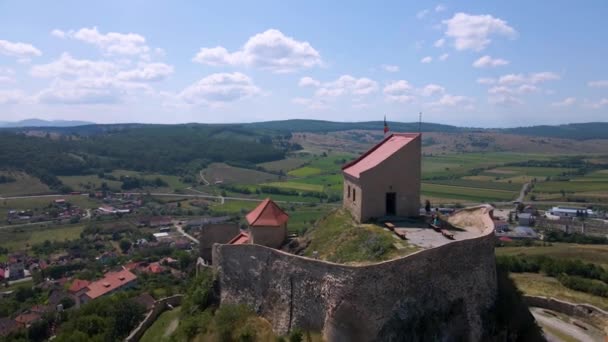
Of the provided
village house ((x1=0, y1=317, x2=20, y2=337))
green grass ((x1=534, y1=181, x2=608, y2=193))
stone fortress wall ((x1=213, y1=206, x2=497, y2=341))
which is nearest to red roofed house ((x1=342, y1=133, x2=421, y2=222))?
stone fortress wall ((x1=213, y1=206, x2=497, y2=341))

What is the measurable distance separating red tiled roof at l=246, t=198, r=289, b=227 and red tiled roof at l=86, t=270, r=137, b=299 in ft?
133

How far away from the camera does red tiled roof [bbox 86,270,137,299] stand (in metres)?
63.2

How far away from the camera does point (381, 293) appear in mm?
22578

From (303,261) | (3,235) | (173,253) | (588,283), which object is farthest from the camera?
(3,235)

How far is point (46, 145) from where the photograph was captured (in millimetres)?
195875

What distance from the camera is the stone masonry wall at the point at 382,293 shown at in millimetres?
22625

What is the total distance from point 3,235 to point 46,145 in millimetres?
104751

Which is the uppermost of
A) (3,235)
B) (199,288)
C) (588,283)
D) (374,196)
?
(374,196)

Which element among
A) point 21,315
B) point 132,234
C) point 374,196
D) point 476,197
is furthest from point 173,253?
Result: point 476,197

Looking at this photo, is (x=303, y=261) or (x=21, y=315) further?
(x=21, y=315)

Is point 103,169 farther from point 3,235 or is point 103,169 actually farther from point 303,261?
point 303,261

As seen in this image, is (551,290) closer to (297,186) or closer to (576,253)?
(576,253)

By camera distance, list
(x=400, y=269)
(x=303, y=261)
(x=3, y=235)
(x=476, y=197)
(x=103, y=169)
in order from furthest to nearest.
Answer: (x=103, y=169), (x=476, y=197), (x=3, y=235), (x=303, y=261), (x=400, y=269)

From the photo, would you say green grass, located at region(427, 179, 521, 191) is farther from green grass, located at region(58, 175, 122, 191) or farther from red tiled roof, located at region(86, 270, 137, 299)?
red tiled roof, located at region(86, 270, 137, 299)
